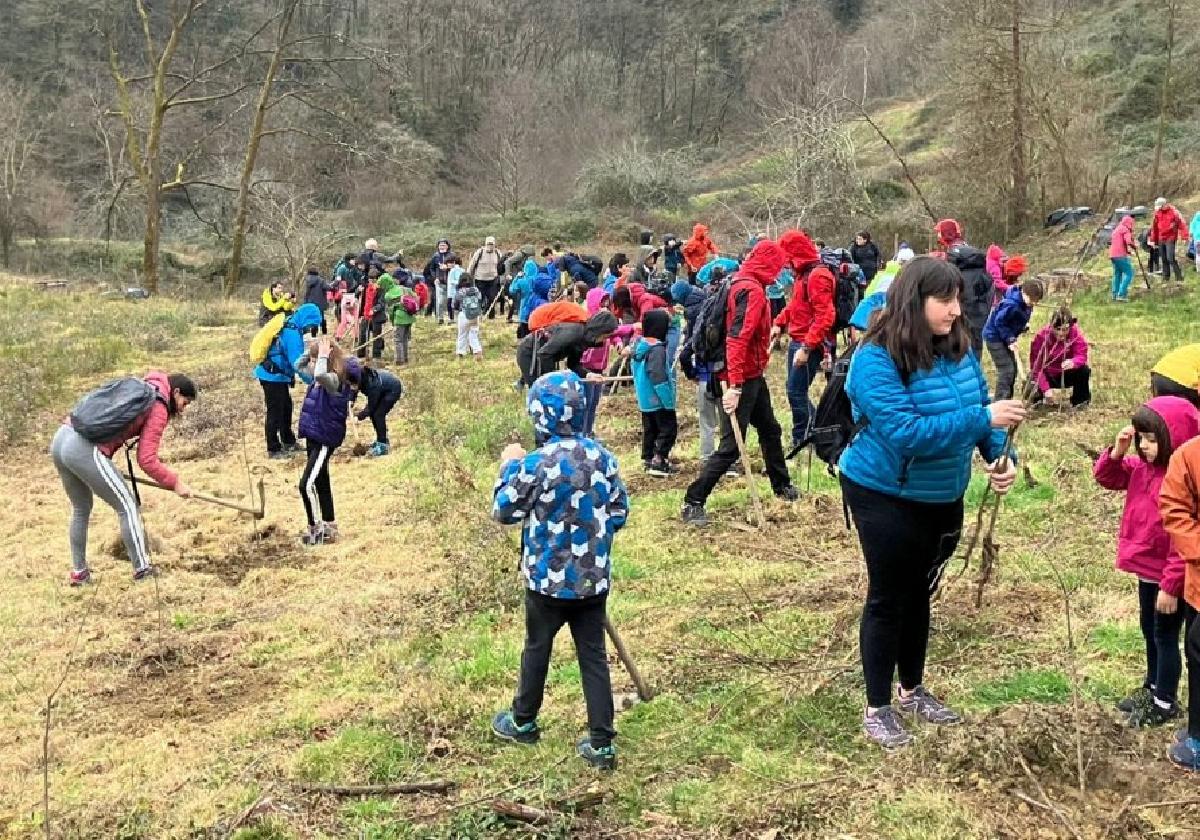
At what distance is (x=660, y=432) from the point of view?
9.54 metres

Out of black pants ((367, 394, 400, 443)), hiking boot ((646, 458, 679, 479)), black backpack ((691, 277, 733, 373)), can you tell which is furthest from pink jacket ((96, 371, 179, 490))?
hiking boot ((646, 458, 679, 479))

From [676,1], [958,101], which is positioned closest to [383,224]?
[958,101]

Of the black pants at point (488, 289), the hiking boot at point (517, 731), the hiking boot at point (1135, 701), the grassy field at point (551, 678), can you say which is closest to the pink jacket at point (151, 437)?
the grassy field at point (551, 678)

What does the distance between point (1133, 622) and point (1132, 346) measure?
976cm

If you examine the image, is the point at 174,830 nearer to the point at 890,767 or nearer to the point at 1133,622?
the point at 890,767

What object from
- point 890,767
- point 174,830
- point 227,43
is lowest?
point 174,830

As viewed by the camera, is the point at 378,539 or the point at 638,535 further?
the point at 378,539

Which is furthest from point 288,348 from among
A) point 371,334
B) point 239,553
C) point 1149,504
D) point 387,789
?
point 1149,504

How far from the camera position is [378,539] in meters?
8.42

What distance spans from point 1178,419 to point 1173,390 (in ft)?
0.65

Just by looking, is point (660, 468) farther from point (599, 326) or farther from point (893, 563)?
point (893, 563)

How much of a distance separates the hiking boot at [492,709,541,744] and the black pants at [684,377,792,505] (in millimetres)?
3282

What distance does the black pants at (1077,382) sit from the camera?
34.4 ft

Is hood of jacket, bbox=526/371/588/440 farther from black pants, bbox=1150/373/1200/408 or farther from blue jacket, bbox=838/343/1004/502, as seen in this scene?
black pants, bbox=1150/373/1200/408
